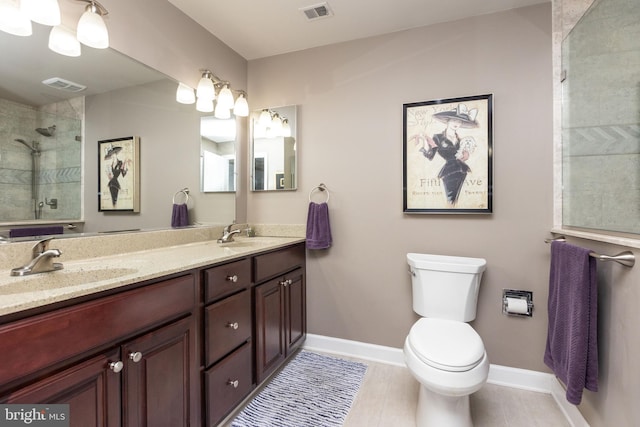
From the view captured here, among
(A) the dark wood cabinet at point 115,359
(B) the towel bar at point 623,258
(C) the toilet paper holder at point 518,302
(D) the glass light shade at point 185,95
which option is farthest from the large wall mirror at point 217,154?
(B) the towel bar at point 623,258

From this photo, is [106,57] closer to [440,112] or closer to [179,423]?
[179,423]

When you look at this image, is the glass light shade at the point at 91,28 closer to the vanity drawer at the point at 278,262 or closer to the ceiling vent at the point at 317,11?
the ceiling vent at the point at 317,11

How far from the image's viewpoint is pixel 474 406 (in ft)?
5.40

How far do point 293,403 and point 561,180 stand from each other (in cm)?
203

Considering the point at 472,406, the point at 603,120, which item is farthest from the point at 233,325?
the point at 603,120

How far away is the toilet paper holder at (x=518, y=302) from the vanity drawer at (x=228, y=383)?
157cm

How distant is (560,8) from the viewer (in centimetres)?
172

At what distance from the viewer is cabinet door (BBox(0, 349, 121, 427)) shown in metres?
0.76

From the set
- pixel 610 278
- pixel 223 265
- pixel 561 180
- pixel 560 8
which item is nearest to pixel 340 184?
pixel 223 265

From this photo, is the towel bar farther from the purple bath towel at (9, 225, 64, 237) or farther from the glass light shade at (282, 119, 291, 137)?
the purple bath towel at (9, 225, 64, 237)

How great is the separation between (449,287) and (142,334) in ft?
5.10

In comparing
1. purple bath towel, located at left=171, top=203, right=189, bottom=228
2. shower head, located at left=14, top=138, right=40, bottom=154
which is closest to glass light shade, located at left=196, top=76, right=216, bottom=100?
purple bath towel, located at left=171, top=203, right=189, bottom=228

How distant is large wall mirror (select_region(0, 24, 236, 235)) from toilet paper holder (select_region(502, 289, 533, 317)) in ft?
7.10

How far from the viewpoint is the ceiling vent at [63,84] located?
1308 millimetres
